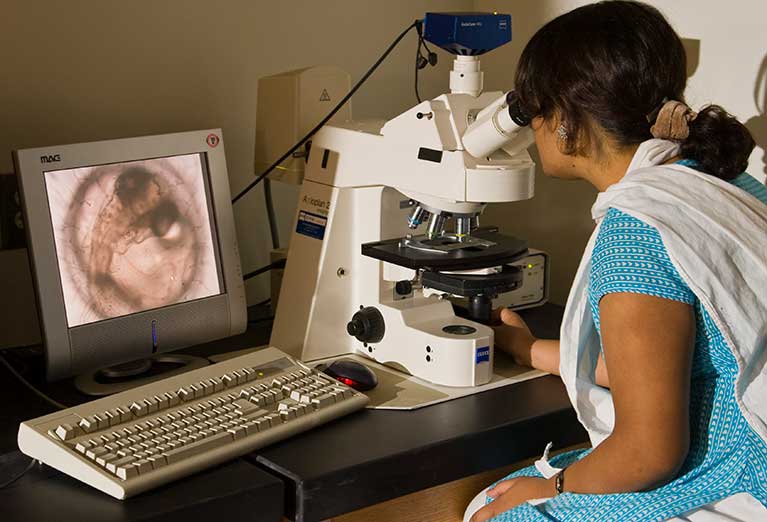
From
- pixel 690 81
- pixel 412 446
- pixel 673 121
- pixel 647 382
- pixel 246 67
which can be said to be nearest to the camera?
pixel 647 382

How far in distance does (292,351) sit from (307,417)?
13.4 inches

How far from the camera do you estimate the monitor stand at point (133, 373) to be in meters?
1.56

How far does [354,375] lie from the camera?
155 cm

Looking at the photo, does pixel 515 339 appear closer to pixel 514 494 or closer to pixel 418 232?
pixel 418 232

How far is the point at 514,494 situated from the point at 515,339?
1.22 feet

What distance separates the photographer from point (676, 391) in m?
1.14

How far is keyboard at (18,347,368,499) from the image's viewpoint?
123cm

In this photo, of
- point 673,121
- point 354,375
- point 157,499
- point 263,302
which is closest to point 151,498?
point 157,499


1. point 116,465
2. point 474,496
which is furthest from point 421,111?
point 116,465

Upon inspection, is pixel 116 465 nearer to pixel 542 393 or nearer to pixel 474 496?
pixel 474 496

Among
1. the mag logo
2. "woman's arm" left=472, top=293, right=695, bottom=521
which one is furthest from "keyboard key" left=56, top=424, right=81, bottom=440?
"woman's arm" left=472, top=293, right=695, bottom=521

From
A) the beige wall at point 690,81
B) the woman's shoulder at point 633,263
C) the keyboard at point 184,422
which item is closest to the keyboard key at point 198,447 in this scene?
the keyboard at point 184,422

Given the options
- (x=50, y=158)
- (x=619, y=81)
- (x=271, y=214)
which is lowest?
(x=271, y=214)

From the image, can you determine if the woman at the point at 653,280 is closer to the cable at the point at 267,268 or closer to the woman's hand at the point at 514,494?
the woman's hand at the point at 514,494
